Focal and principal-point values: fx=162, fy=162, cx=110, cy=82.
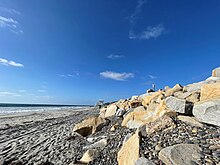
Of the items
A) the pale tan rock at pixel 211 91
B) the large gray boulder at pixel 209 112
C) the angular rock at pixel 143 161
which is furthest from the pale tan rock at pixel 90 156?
the pale tan rock at pixel 211 91

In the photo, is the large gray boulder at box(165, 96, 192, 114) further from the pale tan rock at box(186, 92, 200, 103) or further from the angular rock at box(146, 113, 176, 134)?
the pale tan rock at box(186, 92, 200, 103)

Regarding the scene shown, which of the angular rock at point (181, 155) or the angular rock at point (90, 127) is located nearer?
the angular rock at point (181, 155)

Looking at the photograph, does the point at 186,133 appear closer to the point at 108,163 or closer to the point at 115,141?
the point at 108,163

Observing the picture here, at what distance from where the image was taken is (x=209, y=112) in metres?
3.64

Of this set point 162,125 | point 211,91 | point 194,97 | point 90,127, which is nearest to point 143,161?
point 162,125

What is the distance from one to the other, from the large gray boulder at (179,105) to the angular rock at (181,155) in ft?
5.17

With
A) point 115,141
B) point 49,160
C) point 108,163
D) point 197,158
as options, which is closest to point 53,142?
point 49,160

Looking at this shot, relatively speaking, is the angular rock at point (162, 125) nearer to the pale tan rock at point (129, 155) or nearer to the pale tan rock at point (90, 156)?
the pale tan rock at point (129, 155)

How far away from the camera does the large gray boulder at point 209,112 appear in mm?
3492

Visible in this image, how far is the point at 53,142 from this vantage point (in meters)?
7.09

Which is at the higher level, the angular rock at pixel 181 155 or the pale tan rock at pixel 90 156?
the angular rock at pixel 181 155

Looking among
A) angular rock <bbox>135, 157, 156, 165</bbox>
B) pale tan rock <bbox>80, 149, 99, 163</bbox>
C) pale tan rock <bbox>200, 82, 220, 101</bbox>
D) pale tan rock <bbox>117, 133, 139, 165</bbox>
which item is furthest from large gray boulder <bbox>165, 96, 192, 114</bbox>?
pale tan rock <bbox>80, 149, 99, 163</bbox>

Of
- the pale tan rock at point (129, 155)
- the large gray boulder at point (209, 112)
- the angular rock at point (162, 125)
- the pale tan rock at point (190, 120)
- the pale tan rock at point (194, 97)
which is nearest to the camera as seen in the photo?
the pale tan rock at point (129, 155)

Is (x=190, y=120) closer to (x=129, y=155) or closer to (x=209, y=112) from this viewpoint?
(x=209, y=112)
